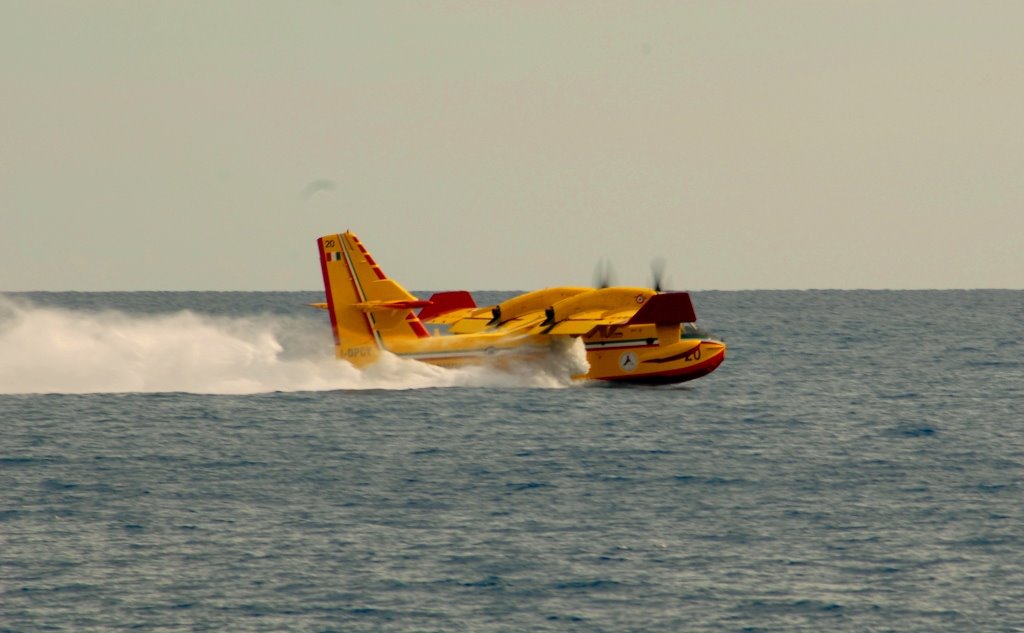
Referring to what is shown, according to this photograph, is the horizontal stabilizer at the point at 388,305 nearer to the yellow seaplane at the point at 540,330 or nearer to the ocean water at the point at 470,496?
the yellow seaplane at the point at 540,330

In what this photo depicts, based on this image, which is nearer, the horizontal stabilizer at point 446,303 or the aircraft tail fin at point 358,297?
the aircraft tail fin at point 358,297

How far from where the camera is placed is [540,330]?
49.5 m

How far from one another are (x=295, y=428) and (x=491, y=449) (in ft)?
26.4

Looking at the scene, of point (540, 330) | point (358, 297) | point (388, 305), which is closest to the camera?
point (388, 305)

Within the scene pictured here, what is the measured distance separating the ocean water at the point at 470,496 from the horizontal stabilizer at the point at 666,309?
340cm

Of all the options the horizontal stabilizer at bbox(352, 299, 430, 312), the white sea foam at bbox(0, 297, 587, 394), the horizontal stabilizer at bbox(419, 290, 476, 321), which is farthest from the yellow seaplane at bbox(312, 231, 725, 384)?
the horizontal stabilizer at bbox(419, 290, 476, 321)

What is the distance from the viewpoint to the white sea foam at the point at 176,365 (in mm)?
50719

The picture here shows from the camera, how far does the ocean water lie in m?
21.2

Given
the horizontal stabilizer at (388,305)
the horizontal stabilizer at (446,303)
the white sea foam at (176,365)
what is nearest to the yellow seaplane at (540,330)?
the horizontal stabilizer at (388,305)

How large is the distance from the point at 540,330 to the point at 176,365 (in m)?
16.5

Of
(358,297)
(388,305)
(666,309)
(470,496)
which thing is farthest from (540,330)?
(470,496)

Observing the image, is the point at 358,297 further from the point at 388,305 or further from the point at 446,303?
the point at 446,303

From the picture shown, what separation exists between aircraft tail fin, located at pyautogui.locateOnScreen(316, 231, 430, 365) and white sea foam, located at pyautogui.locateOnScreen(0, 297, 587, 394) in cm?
176

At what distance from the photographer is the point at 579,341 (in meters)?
50.3
